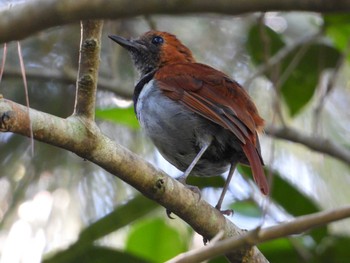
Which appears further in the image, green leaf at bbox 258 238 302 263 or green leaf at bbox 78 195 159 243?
green leaf at bbox 258 238 302 263

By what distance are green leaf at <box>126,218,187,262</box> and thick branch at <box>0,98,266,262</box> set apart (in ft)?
2.68

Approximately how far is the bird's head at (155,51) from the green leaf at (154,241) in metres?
1.01

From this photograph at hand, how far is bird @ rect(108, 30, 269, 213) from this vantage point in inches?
151

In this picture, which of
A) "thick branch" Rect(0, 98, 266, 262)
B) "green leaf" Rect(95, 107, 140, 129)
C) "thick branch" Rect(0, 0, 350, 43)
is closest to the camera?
"thick branch" Rect(0, 0, 350, 43)

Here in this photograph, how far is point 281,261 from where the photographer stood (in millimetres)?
4016

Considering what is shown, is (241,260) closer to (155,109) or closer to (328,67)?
(155,109)

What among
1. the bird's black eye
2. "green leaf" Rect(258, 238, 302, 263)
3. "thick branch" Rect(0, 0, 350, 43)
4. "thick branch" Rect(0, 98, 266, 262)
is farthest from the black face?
"thick branch" Rect(0, 0, 350, 43)

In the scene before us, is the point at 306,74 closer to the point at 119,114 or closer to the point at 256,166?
the point at 119,114

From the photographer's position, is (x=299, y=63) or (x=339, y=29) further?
(x=299, y=63)

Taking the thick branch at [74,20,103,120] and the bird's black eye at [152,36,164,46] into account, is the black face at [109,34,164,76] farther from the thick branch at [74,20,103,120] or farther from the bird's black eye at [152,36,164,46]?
the thick branch at [74,20,103,120]

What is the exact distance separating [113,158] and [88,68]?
0.34m

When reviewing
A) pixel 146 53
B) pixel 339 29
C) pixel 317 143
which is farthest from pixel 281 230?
pixel 339 29

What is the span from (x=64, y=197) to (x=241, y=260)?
223cm

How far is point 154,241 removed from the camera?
412 centimetres
